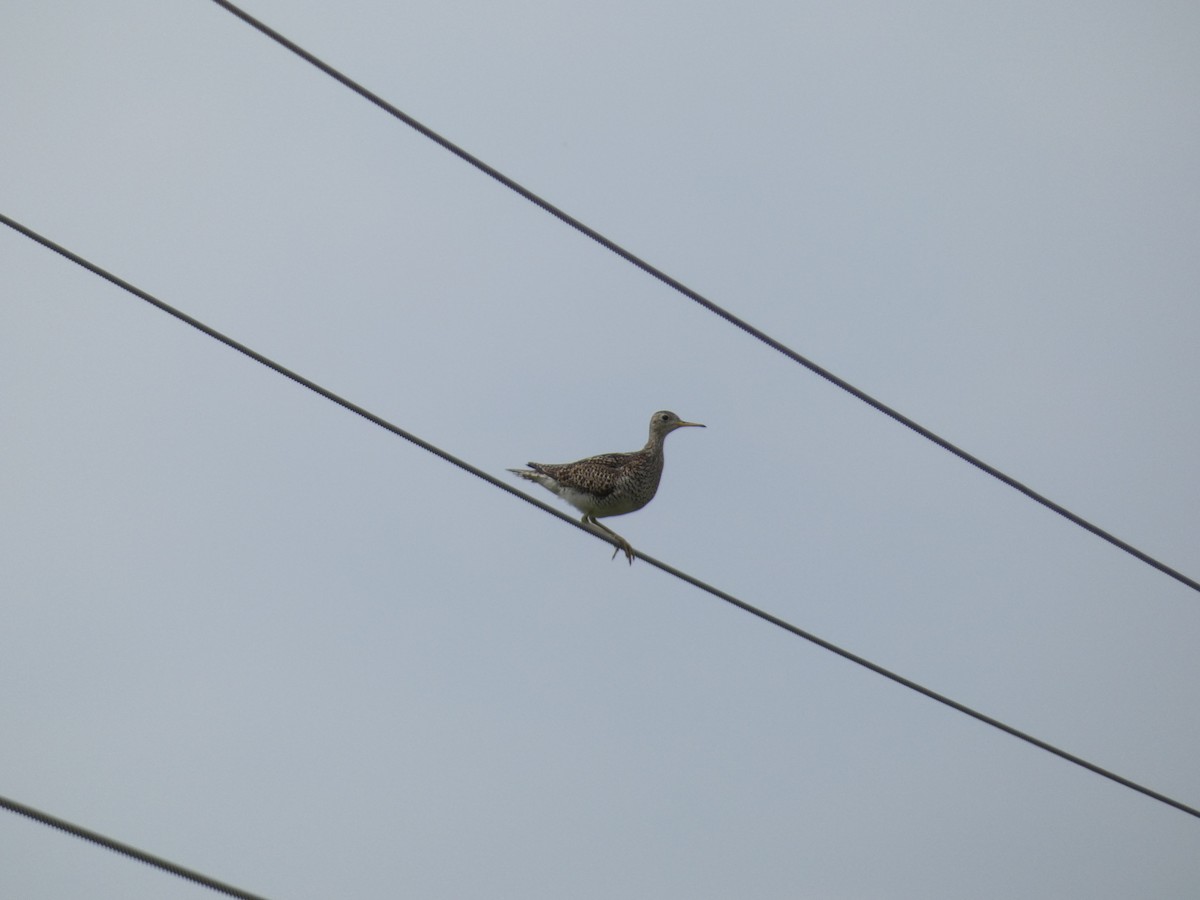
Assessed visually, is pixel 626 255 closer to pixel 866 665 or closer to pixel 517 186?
pixel 517 186

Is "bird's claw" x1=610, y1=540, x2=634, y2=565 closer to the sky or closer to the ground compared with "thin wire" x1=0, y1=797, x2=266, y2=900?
closer to the sky

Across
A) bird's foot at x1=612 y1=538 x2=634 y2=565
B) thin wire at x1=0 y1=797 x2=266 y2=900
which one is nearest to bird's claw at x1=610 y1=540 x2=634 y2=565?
bird's foot at x1=612 y1=538 x2=634 y2=565

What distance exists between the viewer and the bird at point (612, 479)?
52.0 ft

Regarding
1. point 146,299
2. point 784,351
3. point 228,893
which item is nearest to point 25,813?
point 228,893

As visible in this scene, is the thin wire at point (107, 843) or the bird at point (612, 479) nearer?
the thin wire at point (107, 843)

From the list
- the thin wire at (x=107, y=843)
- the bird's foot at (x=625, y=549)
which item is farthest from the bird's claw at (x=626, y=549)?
the thin wire at (x=107, y=843)

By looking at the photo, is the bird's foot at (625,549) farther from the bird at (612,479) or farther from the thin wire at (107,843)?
the thin wire at (107,843)

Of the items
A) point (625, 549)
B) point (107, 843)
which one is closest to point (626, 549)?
point (625, 549)

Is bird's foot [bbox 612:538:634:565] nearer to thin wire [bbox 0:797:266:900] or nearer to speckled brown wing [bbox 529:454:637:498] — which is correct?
speckled brown wing [bbox 529:454:637:498]

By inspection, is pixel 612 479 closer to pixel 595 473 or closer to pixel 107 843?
pixel 595 473

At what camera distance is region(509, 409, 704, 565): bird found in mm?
15836

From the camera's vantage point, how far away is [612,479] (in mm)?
15938

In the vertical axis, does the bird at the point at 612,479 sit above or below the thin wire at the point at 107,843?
above

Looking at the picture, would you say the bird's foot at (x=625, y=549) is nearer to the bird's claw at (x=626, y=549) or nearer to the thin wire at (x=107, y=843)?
the bird's claw at (x=626, y=549)
